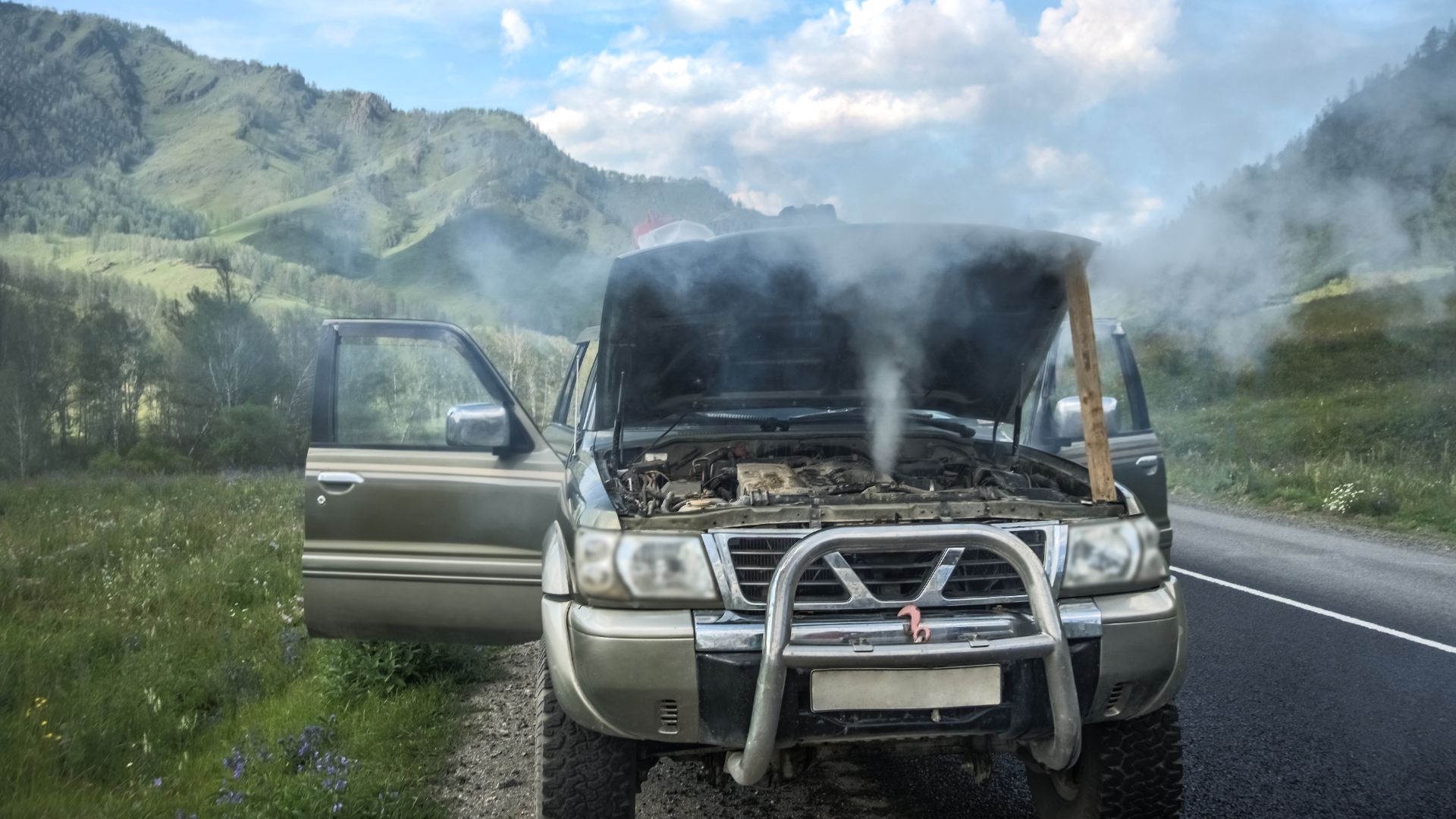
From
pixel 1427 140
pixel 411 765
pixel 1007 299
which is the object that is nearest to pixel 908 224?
pixel 1007 299

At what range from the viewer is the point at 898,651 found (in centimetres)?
246

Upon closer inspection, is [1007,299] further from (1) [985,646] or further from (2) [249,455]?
(2) [249,455]

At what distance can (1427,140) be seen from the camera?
9031 millimetres

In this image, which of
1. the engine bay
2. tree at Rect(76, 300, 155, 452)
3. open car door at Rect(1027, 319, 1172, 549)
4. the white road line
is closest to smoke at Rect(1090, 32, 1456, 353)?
open car door at Rect(1027, 319, 1172, 549)

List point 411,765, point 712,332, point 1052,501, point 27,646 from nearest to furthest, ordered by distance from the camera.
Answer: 1. point 1052,501
2. point 411,765
3. point 712,332
4. point 27,646

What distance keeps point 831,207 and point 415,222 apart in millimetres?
191158

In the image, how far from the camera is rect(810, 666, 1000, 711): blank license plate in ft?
8.23

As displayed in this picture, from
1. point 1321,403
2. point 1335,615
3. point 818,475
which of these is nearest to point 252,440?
point 1321,403

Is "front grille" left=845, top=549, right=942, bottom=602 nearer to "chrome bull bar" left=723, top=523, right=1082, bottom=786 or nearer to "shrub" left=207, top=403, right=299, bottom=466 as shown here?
"chrome bull bar" left=723, top=523, right=1082, bottom=786

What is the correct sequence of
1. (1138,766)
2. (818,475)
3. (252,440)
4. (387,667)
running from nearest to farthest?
(1138,766) < (818,475) < (387,667) < (252,440)

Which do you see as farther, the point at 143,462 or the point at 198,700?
the point at 143,462

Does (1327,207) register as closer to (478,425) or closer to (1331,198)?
(1331,198)

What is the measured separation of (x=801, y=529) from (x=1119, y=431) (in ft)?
10.1

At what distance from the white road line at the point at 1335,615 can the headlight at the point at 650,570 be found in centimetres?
499
